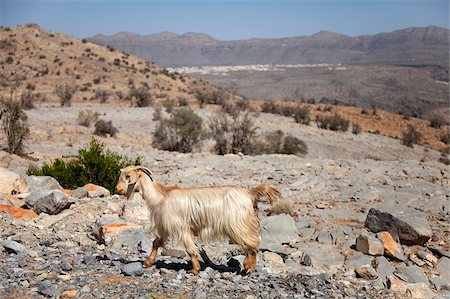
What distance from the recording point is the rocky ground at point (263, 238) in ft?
17.8

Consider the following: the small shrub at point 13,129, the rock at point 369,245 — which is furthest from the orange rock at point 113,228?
the small shrub at point 13,129

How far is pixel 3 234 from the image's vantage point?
672cm

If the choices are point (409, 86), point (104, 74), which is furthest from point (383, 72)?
point (104, 74)

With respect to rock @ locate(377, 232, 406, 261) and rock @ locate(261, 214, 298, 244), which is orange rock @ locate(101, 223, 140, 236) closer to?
rock @ locate(261, 214, 298, 244)

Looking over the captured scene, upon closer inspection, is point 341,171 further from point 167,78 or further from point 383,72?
point 383,72

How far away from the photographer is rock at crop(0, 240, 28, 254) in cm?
610

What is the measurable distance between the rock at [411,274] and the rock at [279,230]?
5.95 ft

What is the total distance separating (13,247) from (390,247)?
5.83 meters

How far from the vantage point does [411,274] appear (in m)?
7.27

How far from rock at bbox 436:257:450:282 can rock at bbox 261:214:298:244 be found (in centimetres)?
239

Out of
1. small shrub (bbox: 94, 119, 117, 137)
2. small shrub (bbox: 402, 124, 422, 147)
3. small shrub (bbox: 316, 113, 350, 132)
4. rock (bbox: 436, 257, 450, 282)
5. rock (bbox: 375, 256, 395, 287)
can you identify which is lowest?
small shrub (bbox: 402, 124, 422, 147)

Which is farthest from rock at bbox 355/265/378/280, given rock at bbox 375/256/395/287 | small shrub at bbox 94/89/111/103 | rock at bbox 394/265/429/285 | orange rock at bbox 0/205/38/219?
small shrub at bbox 94/89/111/103

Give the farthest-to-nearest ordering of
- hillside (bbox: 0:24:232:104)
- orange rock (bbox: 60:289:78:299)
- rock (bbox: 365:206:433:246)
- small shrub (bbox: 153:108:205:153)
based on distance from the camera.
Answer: hillside (bbox: 0:24:232:104) → small shrub (bbox: 153:108:205:153) → rock (bbox: 365:206:433:246) → orange rock (bbox: 60:289:78:299)

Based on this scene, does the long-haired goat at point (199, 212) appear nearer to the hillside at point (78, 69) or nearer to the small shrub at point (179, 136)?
the small shrub at point (179, 136)
